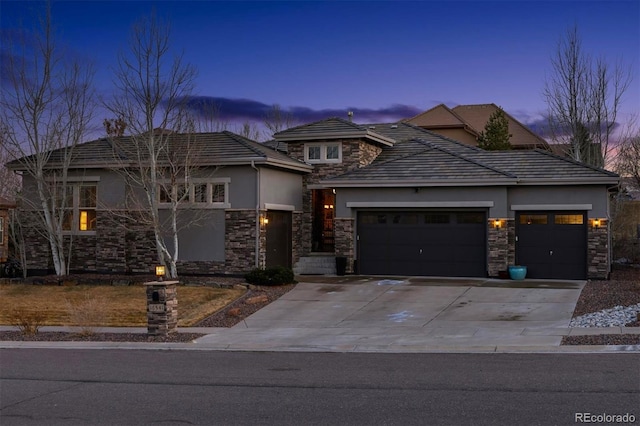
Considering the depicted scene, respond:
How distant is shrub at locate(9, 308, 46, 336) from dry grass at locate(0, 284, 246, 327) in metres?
0.06

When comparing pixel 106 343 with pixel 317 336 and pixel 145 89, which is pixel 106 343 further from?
pixel 145 89

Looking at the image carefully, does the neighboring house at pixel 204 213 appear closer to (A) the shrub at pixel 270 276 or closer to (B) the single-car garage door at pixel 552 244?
(A) the shrub at pixel 270 276

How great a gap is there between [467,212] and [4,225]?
23753 millimetres

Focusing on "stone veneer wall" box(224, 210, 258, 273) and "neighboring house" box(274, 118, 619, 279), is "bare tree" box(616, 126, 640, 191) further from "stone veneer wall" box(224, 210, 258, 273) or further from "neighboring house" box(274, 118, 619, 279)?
"stone veneer wall" box(224, 210, 258, 273)

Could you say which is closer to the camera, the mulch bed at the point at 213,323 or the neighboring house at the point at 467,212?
the mulch bed at the point at 213,323

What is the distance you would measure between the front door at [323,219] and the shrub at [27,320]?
12.9m

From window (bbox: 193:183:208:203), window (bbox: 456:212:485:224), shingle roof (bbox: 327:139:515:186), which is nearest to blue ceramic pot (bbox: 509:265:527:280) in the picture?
window (bbox: 456:212:485:224)

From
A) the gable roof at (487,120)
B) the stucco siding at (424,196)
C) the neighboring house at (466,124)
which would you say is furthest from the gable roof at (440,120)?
the stucco siding at (424,196)

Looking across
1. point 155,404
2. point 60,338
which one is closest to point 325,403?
point 155,404

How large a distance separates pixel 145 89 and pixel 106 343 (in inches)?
442

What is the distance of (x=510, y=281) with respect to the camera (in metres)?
24.7

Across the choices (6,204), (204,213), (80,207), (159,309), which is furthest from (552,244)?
(6,204)

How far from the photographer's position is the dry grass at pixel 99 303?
732 inches

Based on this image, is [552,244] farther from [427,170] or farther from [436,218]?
[427,170]
